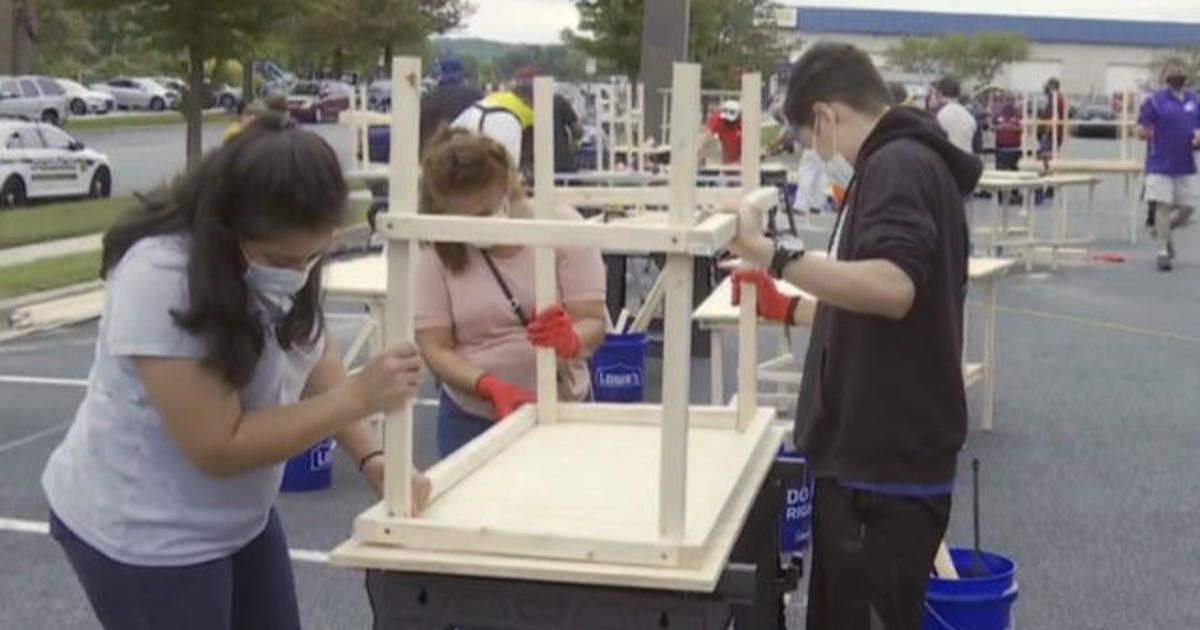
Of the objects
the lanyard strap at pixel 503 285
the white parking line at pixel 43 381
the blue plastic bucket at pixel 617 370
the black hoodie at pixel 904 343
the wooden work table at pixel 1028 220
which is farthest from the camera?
the wooden work table at pixel 1028 220

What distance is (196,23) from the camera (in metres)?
22.4

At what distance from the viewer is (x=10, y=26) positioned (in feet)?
201

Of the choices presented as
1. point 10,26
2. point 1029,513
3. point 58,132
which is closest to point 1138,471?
point 1029,513

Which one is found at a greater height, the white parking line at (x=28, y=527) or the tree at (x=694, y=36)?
the tree at (x=694, y=36)

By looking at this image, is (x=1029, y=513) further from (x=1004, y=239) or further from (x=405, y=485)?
(x=1004, y=239)

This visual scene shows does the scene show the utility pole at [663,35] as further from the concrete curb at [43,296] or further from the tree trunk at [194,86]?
the tree trunk at [194,86]

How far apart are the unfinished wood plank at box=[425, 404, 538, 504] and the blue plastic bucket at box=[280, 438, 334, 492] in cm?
324

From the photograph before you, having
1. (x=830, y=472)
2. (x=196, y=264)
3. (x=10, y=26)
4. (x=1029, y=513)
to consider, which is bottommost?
(x=1029, y=513)

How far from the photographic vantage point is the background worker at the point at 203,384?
2.56 m

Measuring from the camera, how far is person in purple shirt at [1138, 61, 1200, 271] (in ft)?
50.1

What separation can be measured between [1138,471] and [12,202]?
19.2m

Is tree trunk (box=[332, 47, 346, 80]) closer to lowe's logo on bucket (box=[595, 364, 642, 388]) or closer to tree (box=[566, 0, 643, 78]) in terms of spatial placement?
tree (box=[566, 0, 643, 78])

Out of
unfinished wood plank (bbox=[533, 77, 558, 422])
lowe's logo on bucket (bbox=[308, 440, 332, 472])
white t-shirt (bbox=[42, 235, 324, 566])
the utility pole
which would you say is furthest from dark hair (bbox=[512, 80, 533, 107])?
the utility pole

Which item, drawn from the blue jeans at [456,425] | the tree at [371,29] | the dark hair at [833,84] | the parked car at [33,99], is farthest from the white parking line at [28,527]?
the tree at [371,29]
